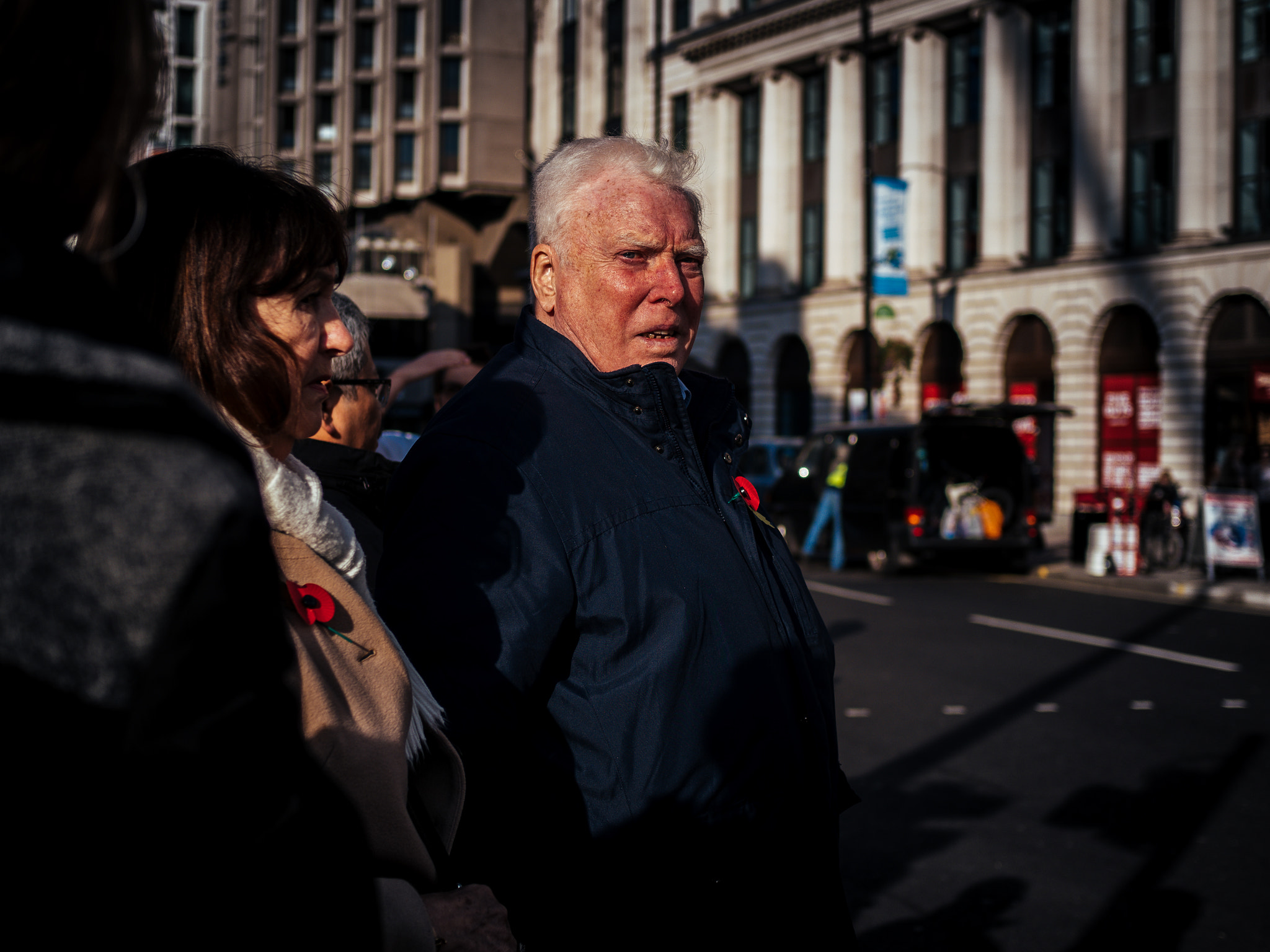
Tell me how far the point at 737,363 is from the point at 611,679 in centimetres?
3830

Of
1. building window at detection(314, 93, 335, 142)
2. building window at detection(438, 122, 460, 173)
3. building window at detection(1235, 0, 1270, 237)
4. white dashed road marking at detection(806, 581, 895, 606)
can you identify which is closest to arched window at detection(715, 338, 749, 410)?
building window at detection(1235, 0, 1270, 237)

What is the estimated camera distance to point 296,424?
1.50m

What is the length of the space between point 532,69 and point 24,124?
2228 inches

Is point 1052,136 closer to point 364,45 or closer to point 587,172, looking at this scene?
point 587,172

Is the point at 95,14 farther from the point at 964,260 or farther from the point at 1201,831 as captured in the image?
the point at 964,260

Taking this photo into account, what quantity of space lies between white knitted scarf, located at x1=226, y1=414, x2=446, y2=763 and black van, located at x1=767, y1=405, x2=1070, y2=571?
50.7 feet

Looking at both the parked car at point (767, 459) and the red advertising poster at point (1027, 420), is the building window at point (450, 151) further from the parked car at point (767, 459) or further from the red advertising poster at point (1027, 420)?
the parked car at point (767, 459)

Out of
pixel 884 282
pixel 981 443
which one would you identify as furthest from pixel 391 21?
pixel 981 443

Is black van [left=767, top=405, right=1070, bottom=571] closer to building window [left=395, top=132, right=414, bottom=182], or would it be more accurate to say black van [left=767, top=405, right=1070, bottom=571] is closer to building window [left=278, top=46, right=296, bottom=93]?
building window [left=395, top=132, right=414, bottom=182]

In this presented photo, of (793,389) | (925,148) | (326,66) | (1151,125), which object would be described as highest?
(326,66)

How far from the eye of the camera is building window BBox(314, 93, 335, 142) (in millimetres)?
60125

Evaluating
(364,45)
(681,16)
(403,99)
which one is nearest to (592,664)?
(681,16)

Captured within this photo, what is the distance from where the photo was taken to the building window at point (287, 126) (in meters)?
61.8

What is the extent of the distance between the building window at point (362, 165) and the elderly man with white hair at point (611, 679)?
59.5m
